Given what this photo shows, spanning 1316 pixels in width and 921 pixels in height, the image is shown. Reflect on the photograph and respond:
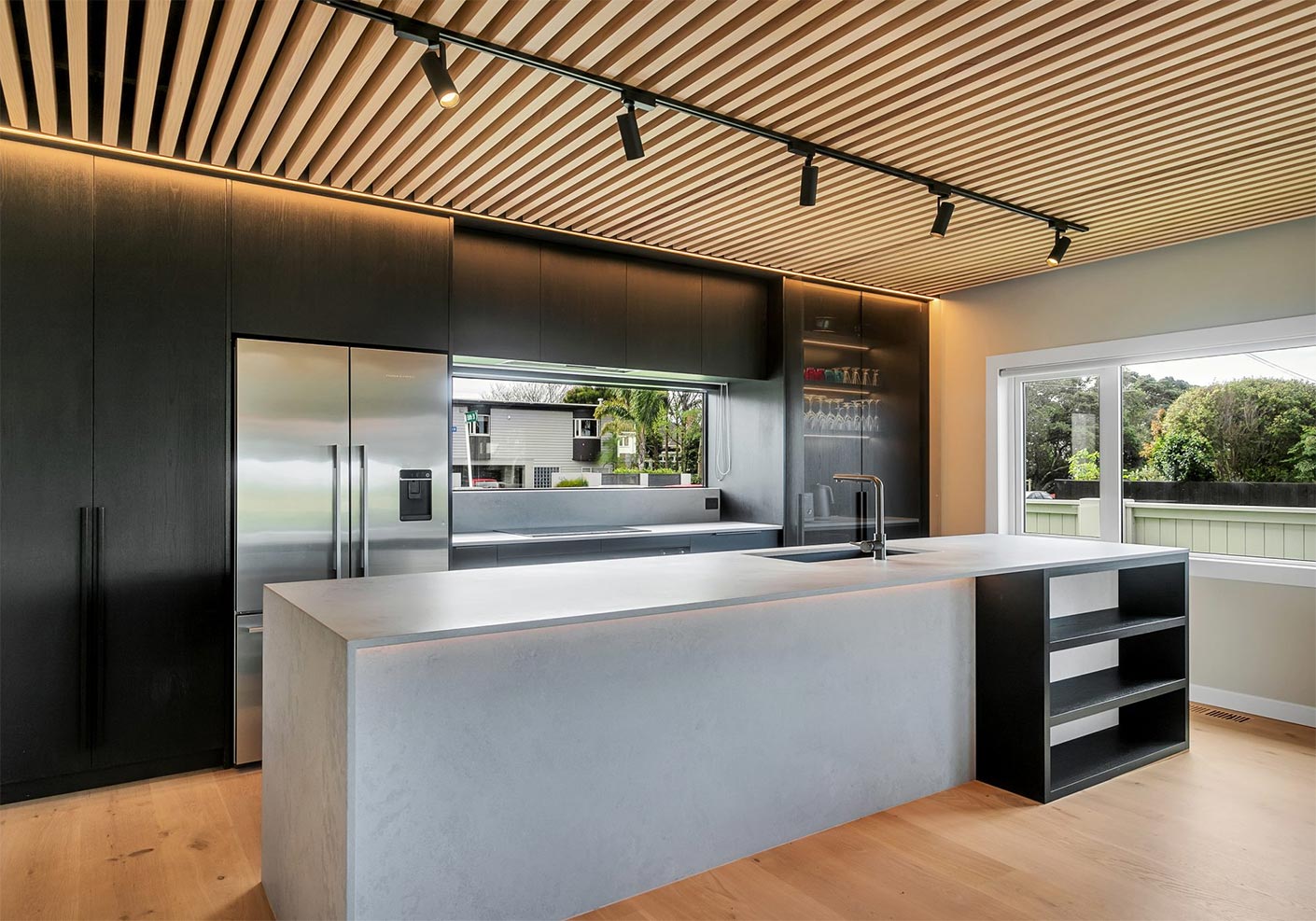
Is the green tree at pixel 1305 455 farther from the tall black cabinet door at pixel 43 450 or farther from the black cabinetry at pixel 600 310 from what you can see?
the tall black cabinet door at pixel 43 450

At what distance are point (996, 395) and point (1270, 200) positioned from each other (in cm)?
211

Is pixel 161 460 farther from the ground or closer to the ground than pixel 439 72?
closer to the ground

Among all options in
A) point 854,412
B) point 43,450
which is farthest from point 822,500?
point 43,450

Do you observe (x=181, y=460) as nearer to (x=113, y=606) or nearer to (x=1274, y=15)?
(x=113, y=606)

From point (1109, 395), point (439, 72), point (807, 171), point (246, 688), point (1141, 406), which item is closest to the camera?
point (439, 72)

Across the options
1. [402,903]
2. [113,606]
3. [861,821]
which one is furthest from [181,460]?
[861,821]

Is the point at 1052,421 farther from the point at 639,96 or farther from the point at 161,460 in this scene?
the point at 161,460

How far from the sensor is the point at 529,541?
440 centimetres

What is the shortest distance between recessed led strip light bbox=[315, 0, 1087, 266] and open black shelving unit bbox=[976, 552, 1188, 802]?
185cm

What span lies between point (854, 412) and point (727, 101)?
11.1 feet

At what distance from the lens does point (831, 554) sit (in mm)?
Answer: 3631

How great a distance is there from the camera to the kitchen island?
1959 millimetres

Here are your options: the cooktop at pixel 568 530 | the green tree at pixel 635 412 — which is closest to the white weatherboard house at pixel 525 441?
the green tree at pixel 635 412

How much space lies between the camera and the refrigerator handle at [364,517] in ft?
12.7
